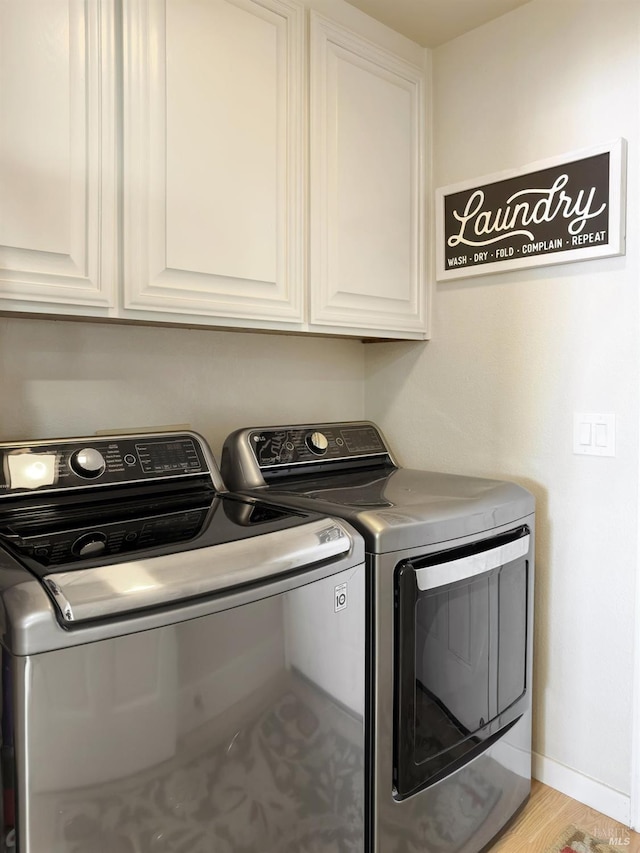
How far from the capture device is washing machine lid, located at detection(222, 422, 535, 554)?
133 centimetres

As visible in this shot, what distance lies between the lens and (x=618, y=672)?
167 cm

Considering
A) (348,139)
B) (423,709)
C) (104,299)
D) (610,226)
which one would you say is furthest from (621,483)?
(104,299)

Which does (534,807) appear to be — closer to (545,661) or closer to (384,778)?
(545,661)

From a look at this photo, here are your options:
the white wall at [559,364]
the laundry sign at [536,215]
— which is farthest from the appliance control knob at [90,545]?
the laundry sign at [536,215]

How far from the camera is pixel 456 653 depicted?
144 cm

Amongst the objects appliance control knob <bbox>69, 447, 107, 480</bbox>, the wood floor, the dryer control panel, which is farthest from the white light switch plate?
appliance control knob <bbox>69, 447, 107, 480</bbox>

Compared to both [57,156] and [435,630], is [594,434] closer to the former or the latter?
[435,630]

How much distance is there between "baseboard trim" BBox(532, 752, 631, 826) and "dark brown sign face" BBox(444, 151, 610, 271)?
1464 millimetres

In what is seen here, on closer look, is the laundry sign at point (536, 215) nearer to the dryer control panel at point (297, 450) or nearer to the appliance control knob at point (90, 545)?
the dryer control panel at point (297, 450)

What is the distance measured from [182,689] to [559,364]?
134cm

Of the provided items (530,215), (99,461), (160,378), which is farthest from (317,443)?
(530,215)

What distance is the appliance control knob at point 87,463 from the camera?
1388mm

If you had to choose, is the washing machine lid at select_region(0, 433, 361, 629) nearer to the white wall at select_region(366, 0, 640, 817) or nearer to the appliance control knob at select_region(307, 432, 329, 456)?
the appliance control knob at select_region(307, 432, 329, 456)

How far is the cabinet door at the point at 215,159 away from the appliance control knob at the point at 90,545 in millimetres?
527
